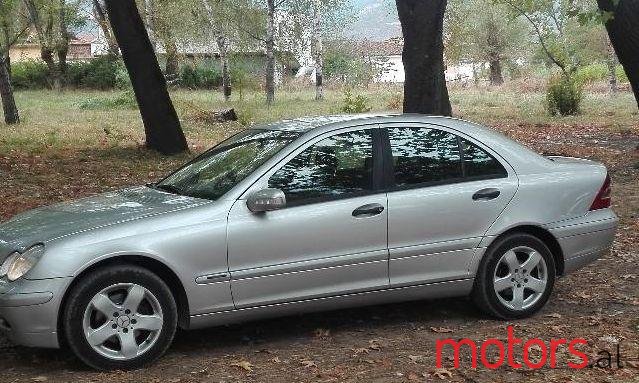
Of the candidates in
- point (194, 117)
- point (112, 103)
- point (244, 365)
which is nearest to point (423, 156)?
point (244, 365)

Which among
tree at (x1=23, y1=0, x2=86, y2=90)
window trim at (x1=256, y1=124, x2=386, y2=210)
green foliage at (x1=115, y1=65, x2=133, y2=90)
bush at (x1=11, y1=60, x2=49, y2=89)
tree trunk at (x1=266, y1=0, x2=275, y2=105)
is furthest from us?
bush at (x1=11, y1=60, x2=49, y2=89)

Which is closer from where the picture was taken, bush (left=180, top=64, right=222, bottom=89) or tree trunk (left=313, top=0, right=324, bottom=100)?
tree trunk (left=313, top=0, right=324, bottom=100)

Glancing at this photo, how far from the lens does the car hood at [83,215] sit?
5137 mm

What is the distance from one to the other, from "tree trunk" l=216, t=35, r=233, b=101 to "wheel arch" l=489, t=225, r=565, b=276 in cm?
3324

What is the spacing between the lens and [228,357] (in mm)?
5398

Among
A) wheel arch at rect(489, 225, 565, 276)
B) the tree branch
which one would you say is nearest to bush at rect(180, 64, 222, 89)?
the tree branch

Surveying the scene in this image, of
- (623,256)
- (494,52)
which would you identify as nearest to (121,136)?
(623,256)

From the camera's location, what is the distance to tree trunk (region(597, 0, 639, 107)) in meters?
12.5

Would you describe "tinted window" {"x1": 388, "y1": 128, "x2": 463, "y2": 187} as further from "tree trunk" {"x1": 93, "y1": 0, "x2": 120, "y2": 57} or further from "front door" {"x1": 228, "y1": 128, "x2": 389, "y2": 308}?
"tree trunk" {"x1": 93, "y1": 0, "x2": 120, "y2": 57}

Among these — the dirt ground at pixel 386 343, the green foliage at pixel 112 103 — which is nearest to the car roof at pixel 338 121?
the dirt ground at pixel 386 343

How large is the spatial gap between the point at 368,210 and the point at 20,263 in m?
2.23

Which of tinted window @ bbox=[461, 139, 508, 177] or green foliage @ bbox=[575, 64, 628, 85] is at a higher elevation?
tinted window @ bbox=[461, 139, 508, 177]

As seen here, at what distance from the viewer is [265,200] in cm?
530

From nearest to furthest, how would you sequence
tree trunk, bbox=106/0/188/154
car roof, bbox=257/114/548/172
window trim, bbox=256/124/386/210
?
window trim, bbox=256/124/386/210, car roof, bbox=257/114/548/172, tree trunk, bbox=106/0/188/154
